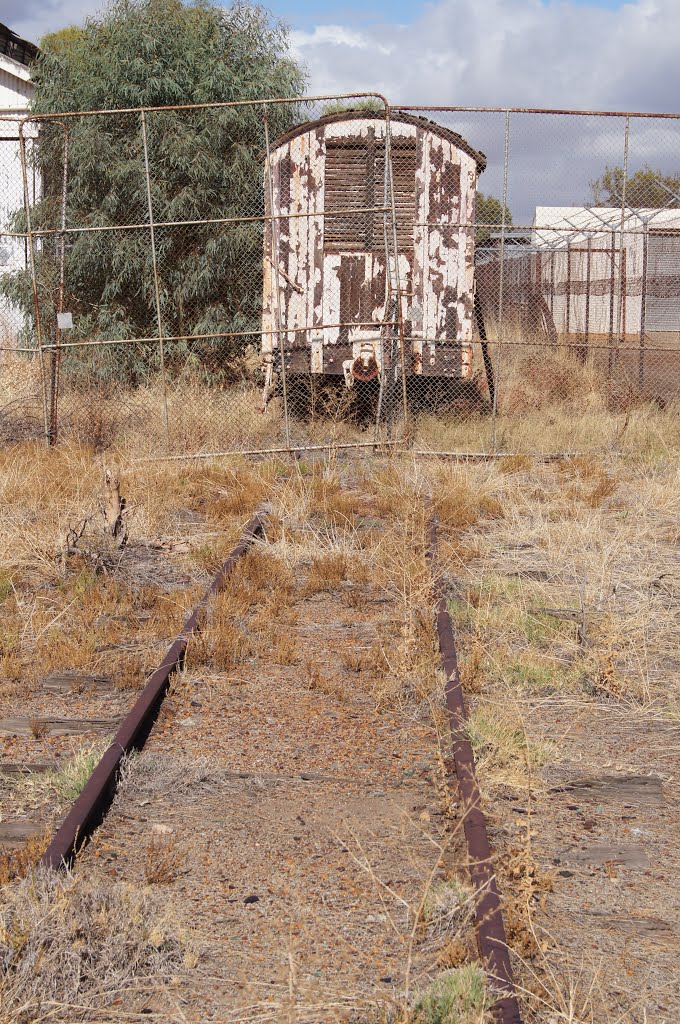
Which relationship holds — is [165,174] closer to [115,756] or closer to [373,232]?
[373,232]

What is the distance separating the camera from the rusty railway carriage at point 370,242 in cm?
1426

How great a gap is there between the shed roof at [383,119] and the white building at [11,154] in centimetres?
612

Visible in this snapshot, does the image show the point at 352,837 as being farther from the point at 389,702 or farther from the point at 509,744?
the point at 389,702

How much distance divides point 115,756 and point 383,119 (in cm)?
1144

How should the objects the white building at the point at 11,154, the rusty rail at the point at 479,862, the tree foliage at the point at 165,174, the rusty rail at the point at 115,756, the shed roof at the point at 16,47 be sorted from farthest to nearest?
1. the shed roof at the point at 16,47
2. the white building at the point at 11,154
3. the tree foliage at the point at 165,174
4. the rusty rail at the point at 115,756
5. the rusty rail at the point at 479,862

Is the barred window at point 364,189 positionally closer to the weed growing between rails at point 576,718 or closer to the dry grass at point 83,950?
the weed growing between rails at point 576,718

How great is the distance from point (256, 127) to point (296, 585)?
449 inches

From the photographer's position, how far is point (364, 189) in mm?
14344

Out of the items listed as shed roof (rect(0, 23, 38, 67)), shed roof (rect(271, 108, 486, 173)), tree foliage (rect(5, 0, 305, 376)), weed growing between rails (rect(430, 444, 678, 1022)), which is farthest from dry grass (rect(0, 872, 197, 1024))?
shed roof (rect(0, 23, 38, 67))

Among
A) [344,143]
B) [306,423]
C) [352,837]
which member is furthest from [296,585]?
[344,143]

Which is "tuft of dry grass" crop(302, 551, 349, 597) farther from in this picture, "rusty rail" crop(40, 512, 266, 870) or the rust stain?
the rust stain

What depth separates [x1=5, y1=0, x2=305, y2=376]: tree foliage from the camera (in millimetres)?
16891

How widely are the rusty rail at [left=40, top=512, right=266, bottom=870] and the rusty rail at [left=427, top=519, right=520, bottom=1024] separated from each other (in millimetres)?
1512

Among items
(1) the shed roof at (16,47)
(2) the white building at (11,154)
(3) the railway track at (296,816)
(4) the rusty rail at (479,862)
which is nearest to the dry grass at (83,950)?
(3) the railway track at (296,816)
